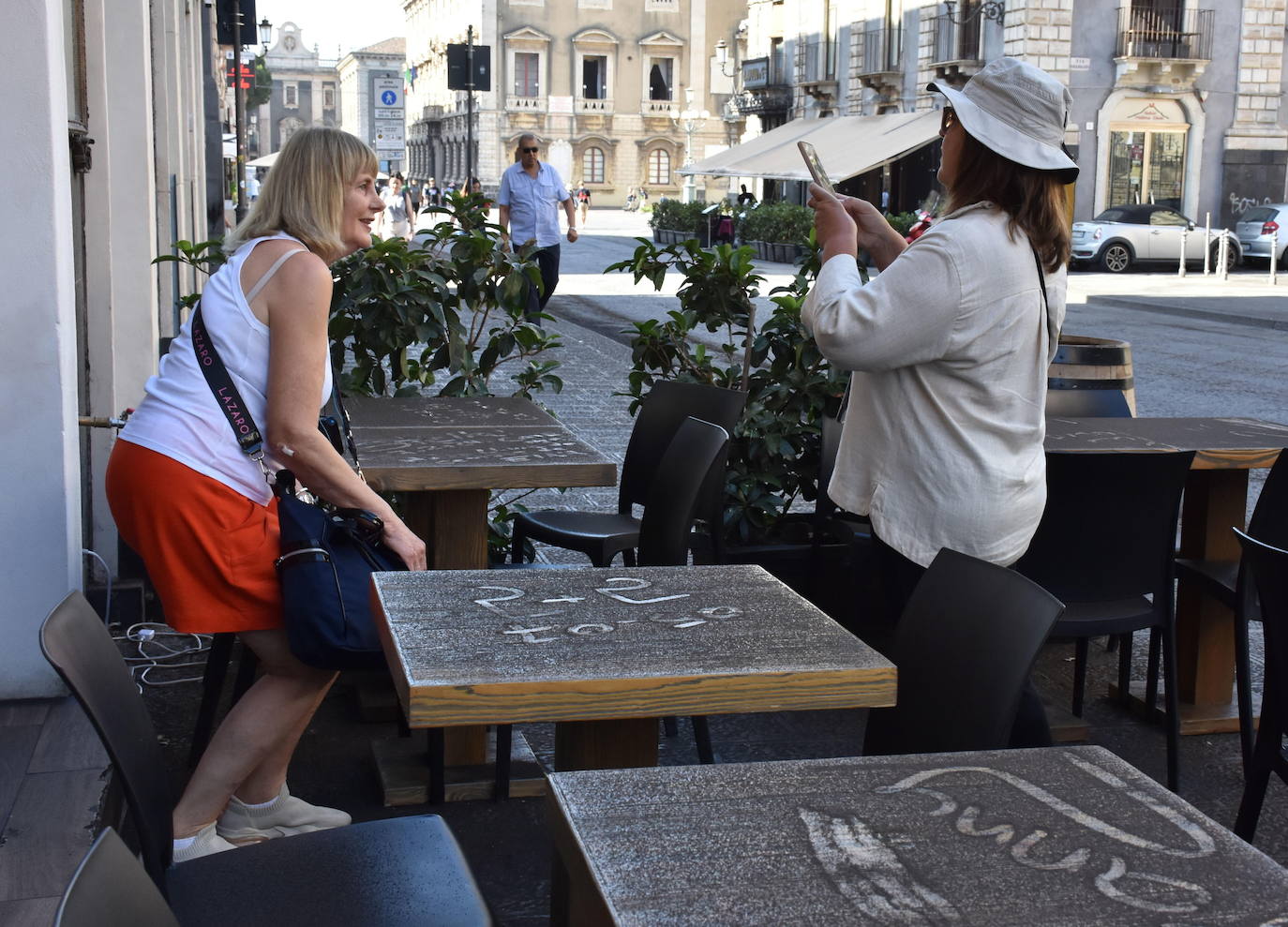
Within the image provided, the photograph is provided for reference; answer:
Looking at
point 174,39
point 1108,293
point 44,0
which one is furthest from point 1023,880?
point 1108,293

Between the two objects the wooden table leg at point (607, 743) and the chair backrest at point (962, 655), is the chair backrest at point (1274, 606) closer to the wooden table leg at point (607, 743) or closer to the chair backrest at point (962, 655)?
the chair backrest at point (962, 655)

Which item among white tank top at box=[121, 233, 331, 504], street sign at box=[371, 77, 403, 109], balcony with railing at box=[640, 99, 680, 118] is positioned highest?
balcony with railing at box=[640, 99, 680, 118]

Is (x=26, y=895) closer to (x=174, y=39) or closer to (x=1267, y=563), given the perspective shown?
(x=1267, y=563)

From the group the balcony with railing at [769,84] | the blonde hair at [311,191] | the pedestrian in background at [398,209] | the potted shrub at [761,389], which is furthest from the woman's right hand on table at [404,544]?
the balcony with railing at [769,84]

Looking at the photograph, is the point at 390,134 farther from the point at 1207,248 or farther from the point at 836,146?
the point at 836,146

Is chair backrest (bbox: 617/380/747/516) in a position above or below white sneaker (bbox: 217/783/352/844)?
above

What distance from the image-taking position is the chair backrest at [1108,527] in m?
3.64

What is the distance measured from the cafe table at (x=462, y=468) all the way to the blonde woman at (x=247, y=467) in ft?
2.19

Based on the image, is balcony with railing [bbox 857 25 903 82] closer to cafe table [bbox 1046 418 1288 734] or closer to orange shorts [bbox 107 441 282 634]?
cafe table [bbox 1046 418 1288 734]

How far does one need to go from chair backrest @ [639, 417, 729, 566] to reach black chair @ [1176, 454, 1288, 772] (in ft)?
4.20

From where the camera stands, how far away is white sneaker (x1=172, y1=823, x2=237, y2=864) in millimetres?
2941

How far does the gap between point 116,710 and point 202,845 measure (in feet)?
2.96

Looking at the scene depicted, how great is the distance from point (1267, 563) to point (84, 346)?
11.7ft

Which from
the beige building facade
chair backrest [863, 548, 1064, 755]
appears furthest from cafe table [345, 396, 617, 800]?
the beige building facade
